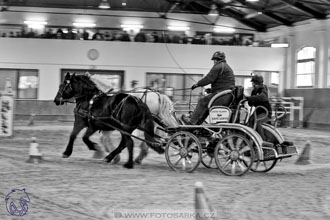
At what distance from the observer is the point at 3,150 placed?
44.5 ft

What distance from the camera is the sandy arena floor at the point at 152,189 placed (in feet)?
22.2

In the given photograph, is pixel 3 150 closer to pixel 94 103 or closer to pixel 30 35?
pixel 94 103

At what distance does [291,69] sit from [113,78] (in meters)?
9.16

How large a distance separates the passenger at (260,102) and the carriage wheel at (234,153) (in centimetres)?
62

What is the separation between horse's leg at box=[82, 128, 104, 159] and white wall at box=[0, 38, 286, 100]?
49.6ft

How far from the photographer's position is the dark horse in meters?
11.0

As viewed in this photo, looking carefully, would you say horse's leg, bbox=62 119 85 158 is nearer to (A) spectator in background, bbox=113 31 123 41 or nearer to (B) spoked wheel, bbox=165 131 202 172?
(B) spoked wheel, bbox=165 131 202 172

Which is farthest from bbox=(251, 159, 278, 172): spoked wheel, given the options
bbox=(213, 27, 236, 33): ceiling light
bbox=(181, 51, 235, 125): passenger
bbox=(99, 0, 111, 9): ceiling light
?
bbox=(213, 27, 236, 33): ceiling light

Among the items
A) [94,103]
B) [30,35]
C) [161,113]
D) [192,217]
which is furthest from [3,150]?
[30,35]

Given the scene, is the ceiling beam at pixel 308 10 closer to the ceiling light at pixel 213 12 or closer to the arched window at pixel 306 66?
the arched window at pixel 306 66

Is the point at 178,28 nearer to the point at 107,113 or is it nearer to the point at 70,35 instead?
the point at 70,35

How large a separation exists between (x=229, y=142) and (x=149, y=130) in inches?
70.6

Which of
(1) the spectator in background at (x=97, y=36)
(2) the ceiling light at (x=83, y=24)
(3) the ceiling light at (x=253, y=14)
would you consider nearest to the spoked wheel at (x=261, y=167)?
(3) the ceiling light at (x=253, y=14)

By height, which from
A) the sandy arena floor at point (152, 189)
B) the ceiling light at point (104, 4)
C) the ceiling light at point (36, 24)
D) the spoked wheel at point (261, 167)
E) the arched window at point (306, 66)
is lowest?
the sandy arena floor at point (152, 189)
